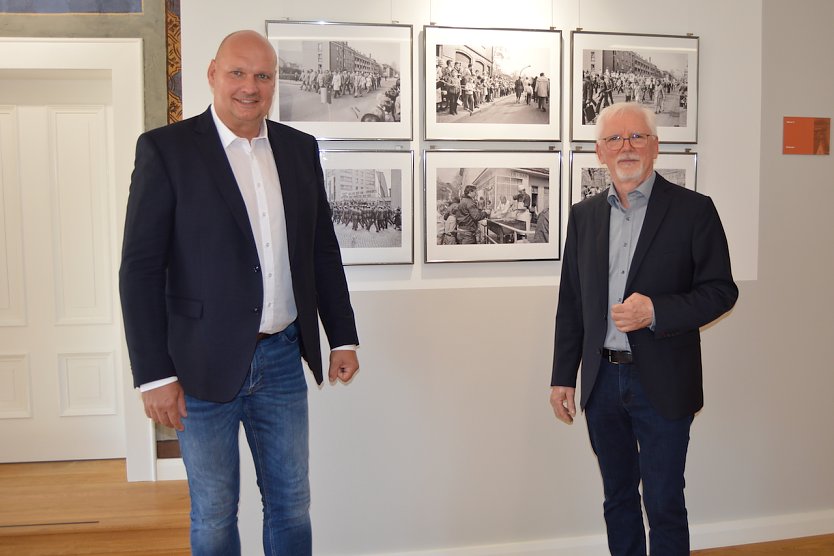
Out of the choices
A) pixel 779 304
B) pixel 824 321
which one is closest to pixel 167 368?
pixel 779 304

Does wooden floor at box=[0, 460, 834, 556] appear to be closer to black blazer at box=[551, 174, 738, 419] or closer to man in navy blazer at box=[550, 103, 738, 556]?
man in navy blazer at box=[550, 103, 738, 556]

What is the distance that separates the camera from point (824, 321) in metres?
2.88

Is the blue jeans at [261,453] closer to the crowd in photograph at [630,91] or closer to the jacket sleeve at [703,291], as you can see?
the jacket sleeve at [703,291]

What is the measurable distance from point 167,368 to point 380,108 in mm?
1294

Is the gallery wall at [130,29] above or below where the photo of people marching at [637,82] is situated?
above

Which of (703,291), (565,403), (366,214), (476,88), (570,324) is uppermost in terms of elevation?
(476,88)

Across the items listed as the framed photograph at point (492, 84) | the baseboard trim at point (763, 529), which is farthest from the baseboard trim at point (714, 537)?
the framed photograph at point (492, 84)

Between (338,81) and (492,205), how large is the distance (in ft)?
2.44

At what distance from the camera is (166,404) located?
1646 millimetres

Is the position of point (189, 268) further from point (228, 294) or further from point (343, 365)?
point (343, 365)

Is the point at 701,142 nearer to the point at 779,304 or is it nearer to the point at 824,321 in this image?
the point at 779,304

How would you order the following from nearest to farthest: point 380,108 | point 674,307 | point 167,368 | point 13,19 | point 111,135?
point 167,368, point 674,307, point 380,108, point 13,19, point 111,135

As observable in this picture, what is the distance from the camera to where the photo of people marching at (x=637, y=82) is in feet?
8.61

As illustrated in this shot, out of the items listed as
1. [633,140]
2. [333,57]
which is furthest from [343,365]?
[333,57]
